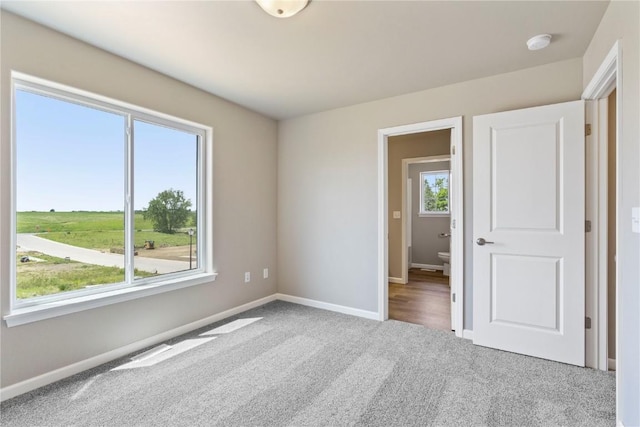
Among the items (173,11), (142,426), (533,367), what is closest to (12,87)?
(173,11)

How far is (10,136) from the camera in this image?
1.94 meters

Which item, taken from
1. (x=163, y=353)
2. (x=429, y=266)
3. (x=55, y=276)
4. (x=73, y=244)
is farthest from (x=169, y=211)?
(x=429, y=266)

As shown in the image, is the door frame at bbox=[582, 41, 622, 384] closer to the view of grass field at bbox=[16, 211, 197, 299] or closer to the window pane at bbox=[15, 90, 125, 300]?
the view of grass field at bbox=[16, 211, 197, 299]

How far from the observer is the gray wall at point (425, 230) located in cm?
624

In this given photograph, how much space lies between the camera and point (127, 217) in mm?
2627

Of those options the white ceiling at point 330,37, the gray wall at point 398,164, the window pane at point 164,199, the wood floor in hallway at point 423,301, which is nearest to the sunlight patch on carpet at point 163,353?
the window pane at point 164,199

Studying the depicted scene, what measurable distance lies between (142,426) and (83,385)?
74 centimetres

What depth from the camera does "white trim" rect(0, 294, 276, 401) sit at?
6.38 feet

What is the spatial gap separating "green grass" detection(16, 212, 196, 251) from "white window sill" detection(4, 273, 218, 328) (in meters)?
0.38

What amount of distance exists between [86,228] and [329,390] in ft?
7.26

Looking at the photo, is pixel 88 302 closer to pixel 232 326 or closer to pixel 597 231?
pixel 232 326

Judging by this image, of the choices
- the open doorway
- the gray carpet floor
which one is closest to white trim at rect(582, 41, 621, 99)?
the gray carpet floor

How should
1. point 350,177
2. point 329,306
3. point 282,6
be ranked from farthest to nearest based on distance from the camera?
point 329,306
point 350,177
point 282,6

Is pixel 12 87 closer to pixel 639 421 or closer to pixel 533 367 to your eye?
pixel 639 421
